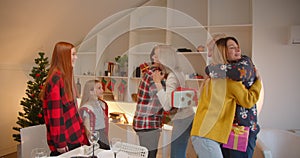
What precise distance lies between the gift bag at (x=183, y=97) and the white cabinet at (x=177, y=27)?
84 cm

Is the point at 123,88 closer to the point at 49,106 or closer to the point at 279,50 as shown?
the point at 49,106

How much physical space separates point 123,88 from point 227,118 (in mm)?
771

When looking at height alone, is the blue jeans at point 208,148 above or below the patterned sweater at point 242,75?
below

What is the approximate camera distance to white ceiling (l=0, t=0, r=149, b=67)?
2.26 m

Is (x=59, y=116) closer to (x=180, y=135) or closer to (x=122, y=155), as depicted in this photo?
(x=122, y=155)

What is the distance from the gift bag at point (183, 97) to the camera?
126 centimetres

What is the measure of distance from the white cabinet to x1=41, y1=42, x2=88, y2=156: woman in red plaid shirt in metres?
0.65

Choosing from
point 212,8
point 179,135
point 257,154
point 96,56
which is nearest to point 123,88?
point 179,135

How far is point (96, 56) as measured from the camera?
2.29 meters

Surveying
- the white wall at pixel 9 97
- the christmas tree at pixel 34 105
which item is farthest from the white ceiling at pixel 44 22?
the christmas tree at pixel 34 105

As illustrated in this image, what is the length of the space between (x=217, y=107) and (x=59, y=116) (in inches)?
35.1

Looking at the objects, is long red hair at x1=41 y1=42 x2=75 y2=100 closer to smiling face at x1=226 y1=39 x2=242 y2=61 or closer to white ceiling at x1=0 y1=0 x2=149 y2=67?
smiling face at x1=226 y1=39 x2=242 y2=61

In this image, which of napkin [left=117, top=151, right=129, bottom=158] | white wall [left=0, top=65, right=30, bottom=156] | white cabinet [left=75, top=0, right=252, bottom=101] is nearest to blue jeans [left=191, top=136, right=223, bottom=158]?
napkin [left=117, top=151, right=129, bottom=158]

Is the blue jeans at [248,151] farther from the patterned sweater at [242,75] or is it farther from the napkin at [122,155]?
the napkin at [122,155]
